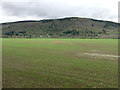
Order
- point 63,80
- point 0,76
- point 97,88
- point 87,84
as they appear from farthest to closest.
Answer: point 0,76 < point 63,80 < point 87,84 < point 97,88

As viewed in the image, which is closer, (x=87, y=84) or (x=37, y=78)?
(x=87, y=84)

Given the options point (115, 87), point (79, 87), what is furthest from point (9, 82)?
point (115, 87)

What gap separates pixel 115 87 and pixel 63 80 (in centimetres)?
351

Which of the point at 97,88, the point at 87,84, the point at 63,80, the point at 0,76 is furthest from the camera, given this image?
the point at 0,76

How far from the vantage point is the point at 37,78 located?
359 inches

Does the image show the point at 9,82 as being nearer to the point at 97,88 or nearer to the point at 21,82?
the point at 21,82

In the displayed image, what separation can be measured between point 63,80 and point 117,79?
415 cm

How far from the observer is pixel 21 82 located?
8312 mm

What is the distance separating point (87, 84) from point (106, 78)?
6.80 feet

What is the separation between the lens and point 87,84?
8078mm

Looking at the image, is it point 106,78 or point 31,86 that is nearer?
point 31,86

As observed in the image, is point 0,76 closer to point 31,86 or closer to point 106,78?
point 31,86

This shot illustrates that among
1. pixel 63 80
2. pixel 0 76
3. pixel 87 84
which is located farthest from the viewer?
pixel 0 76

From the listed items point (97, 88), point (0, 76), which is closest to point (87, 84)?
point (97, 88)
